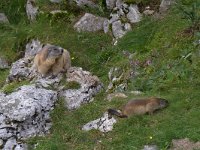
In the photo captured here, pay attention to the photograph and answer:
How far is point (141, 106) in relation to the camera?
453 inches

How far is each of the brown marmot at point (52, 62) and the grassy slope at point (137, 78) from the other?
1401 millimetres

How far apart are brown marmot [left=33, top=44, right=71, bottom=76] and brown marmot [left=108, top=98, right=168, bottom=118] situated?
290cm

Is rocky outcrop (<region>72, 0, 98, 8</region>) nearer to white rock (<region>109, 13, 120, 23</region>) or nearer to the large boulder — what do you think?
the large boulder

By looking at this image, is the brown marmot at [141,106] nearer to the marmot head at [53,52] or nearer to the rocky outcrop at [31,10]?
the marmot head at [53,52]

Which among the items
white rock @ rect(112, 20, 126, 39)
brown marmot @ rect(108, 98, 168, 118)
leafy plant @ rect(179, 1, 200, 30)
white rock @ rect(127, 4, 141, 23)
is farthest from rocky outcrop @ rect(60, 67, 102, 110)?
white rock @ rect(127, 4, 141, 23)

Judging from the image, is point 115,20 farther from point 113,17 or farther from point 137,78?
point 137,78

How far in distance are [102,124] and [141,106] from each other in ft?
3.18

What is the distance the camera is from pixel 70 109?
1274cm

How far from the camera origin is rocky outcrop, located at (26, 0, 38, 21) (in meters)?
19.8

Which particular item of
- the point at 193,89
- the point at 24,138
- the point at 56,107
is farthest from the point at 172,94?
the point at 24,138

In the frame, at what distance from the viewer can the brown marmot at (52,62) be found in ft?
45.5

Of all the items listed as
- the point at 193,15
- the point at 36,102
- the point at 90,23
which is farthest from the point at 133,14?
the point at 36,102

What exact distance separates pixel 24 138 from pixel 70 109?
153cm

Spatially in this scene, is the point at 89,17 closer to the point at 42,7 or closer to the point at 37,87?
the point at 42,7
